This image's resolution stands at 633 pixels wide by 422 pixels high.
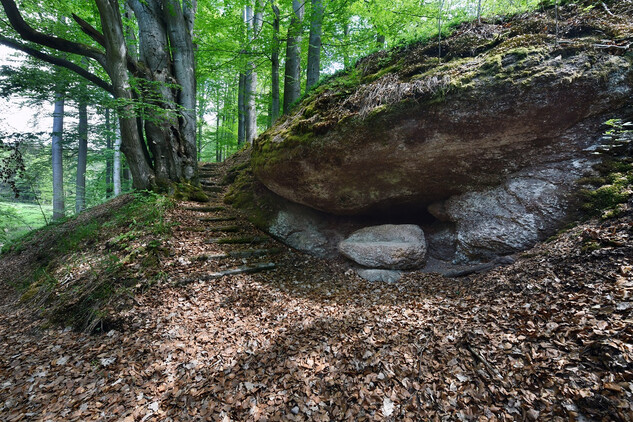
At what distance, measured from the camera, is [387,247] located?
5.02 meters

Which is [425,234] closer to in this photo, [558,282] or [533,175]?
[533,175]

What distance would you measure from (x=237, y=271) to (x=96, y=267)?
2363mm

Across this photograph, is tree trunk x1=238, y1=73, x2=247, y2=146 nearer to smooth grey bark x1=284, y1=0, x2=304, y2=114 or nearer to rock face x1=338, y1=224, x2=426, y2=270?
smooth grey bark x1=284, y1=0, x2=304, y2=114

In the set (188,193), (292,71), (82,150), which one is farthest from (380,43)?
(82,150)

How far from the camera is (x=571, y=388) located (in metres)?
1.93

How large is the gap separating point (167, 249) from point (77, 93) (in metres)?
7.89

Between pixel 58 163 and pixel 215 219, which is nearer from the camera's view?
pixel 215 219

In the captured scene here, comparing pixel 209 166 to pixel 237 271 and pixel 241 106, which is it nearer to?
pixel 241 106

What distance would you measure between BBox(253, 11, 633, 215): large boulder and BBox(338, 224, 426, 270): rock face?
62cm

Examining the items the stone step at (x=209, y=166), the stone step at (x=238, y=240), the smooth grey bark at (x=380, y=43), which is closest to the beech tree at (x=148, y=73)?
the stone step at (x=238, y=240)

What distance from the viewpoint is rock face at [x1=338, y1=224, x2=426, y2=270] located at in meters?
4.92

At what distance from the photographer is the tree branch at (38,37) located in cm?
516

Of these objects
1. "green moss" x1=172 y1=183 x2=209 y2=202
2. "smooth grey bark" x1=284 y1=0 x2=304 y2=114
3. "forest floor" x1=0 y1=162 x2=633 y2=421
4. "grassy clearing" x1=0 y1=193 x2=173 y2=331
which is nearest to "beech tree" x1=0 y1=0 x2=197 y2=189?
"green moss" x1=172 y1=183 x2=209 y2=202

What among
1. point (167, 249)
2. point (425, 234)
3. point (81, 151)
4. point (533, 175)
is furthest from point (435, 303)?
point (81, 151)
